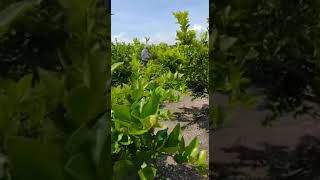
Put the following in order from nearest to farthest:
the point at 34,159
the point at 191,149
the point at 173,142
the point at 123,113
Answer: the point at 34,159, the point at 123,113, the point at 173,142, the point at 191,149

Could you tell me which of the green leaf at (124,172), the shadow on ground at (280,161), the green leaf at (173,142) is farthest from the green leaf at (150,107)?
the green leaf at (124,172)

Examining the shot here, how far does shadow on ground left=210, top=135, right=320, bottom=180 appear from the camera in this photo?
1.32 metres

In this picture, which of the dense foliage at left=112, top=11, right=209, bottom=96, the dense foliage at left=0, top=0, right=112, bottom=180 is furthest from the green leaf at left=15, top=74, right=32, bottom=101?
the dense foliage at left=112, top=11, right=209, bottom=96

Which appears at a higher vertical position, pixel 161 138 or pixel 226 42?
pixel 226 42

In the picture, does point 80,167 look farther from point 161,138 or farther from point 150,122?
point 161,138

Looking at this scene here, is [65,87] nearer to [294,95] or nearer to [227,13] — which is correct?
[227,13]

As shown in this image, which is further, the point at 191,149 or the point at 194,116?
the point at 194,116

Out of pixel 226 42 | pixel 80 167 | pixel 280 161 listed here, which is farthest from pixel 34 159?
pixel 280 161

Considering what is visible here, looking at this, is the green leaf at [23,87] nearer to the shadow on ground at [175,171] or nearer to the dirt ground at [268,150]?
the dirt ground at [268,150]

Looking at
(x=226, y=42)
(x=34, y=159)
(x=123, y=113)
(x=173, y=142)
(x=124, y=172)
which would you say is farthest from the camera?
(x=173, y=142)

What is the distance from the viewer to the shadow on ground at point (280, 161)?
1.32 meters

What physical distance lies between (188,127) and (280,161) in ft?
9.46

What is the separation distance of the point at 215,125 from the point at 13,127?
0.65m

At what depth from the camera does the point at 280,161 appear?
4.34ft
